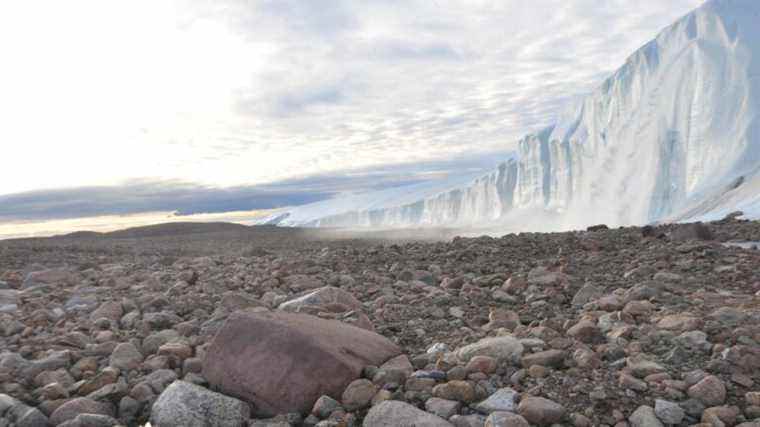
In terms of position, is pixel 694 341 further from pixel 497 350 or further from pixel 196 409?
pixel 196 409

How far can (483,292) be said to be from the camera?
15.1 ft

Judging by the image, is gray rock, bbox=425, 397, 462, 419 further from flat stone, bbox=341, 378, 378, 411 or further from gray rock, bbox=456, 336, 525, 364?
gray rock, bbox=456, 336, 525, 364

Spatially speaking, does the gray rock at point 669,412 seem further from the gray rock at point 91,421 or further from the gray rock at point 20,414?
the gray rock at point 20,414

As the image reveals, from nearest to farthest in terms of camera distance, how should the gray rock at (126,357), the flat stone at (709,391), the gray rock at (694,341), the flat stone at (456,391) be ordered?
the flat stone at (709,391)
the flat stone at (456,391)
the gray rock at (694,341)
the gray rock at (126,357)

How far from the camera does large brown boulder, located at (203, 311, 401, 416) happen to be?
249 cm

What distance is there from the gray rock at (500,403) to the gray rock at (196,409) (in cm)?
107

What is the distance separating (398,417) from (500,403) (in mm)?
430

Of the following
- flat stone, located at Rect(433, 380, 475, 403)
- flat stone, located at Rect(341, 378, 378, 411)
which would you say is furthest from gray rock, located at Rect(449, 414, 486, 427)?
flat stone, located at Rect(341, 378, 378, 411)

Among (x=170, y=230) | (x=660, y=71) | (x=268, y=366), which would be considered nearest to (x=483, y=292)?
(x=268, y=366)

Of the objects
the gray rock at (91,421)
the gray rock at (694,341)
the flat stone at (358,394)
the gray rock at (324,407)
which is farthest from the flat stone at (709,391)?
the gray rock at (91,421)

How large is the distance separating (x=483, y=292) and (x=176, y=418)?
9.44 feet

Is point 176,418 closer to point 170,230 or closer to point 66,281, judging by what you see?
point 66,281

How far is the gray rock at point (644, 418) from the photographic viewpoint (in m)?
2.03

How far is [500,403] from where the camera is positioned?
7.25ft
